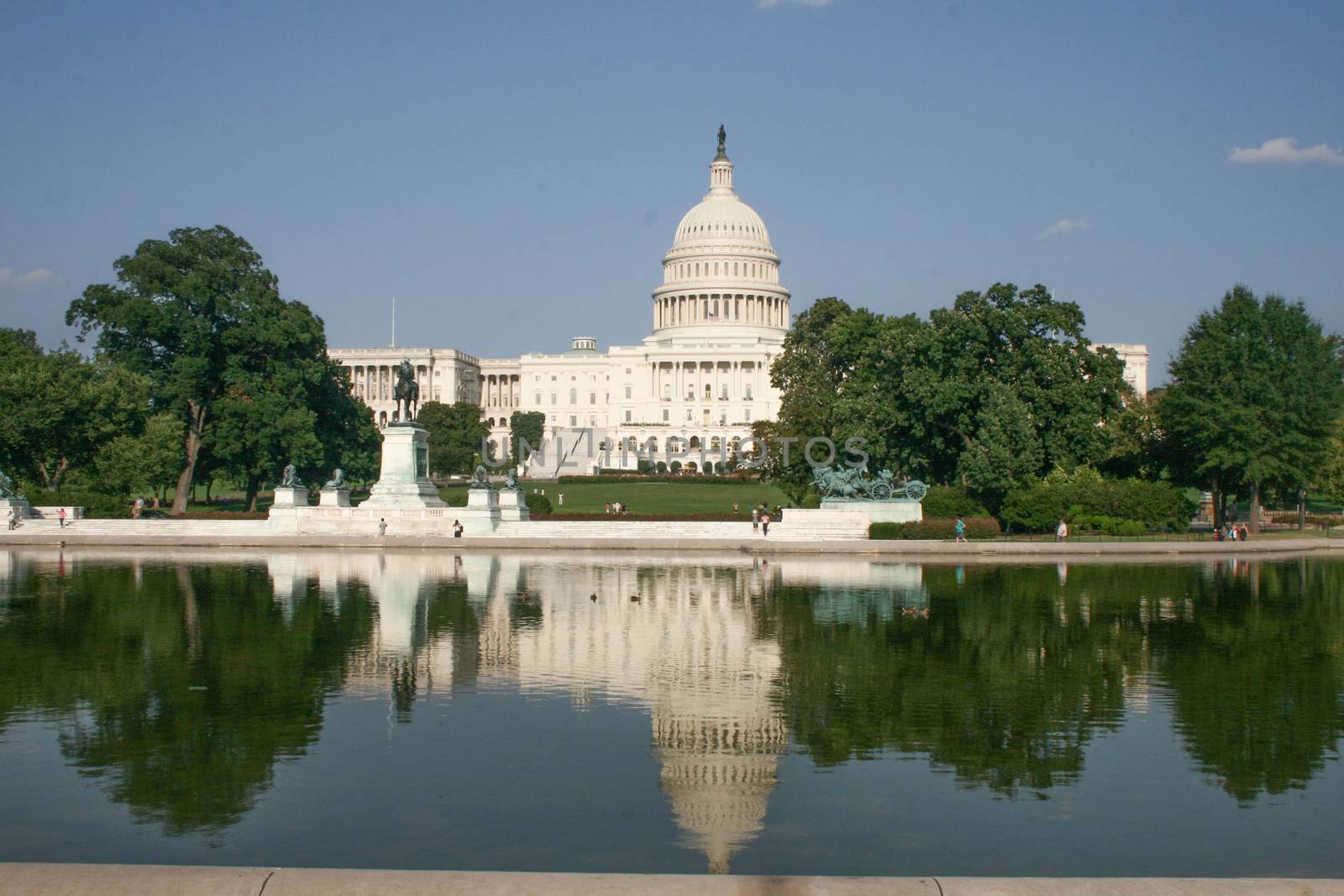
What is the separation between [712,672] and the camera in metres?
16.8

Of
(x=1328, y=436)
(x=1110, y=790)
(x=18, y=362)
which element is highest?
(x=18, y=362)

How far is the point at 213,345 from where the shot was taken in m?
60.0

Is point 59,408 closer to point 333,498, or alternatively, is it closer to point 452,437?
point 333,498

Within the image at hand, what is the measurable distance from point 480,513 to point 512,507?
2.25 metres

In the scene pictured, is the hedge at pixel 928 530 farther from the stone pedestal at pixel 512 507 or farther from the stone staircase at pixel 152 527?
the stone staircase at pixel 152 527

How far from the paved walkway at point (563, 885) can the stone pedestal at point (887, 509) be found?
37131 mm

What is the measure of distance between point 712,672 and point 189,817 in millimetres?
7876

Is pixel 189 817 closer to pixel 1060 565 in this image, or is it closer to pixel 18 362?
pixel 1060 565

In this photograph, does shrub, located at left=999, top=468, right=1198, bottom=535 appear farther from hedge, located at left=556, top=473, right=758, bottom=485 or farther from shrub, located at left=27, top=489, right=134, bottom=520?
hedge, located at left=556, top=473, right=758, bottom=485

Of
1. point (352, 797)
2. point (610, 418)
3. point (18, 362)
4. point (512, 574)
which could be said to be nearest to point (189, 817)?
point (352, 797)

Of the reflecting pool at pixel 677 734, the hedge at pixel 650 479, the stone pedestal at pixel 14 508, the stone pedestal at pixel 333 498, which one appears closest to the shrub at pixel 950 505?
the reflecting pool at pixel 677 734

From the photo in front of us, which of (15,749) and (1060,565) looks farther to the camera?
(1060,565)

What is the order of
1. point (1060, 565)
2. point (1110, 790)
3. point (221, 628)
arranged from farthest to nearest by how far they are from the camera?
point (1060, 565) → point (221, 628) → point (1110, 790)

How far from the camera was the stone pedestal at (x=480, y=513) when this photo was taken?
4522 cm
